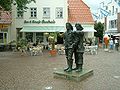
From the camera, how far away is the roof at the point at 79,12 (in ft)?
154

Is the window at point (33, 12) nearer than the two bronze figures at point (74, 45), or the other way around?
the two bronze figures at point (74, 45)

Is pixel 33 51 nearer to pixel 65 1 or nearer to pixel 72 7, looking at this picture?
pixel 65 1

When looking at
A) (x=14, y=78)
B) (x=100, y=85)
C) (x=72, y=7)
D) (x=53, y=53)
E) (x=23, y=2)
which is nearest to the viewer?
(x=100, y=85)

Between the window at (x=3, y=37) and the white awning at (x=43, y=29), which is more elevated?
the white awning at (x=43, y=29)

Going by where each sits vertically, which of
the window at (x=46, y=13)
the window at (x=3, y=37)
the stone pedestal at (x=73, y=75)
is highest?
the window at (x=46, y=13)

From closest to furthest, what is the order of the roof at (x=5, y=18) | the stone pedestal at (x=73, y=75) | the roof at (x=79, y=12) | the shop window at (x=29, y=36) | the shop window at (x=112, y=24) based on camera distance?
the stone pedestal at (x=73, y=75) < the roof at (x=5, y=18) < the shop window at (x=29, y=36) < the roof at (x=79, y=12) < the shop window at (x=112, y=24)

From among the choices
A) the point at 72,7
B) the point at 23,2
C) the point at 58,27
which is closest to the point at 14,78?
the point at 23,2

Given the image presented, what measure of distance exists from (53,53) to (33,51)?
238cm

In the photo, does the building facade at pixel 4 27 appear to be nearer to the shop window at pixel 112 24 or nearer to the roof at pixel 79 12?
the roof at pixel 79 12

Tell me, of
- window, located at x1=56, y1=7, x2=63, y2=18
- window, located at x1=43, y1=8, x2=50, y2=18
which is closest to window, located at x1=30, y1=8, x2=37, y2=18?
window, located at x1=43, y1=8, x2=50, y2=18

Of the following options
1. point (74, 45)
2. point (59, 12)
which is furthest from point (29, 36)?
point (74, 45)

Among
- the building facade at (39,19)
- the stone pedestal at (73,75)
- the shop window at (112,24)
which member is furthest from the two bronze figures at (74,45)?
the shop window at (112,24)

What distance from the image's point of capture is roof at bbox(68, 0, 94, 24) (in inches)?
1847

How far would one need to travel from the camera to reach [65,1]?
143 ft
